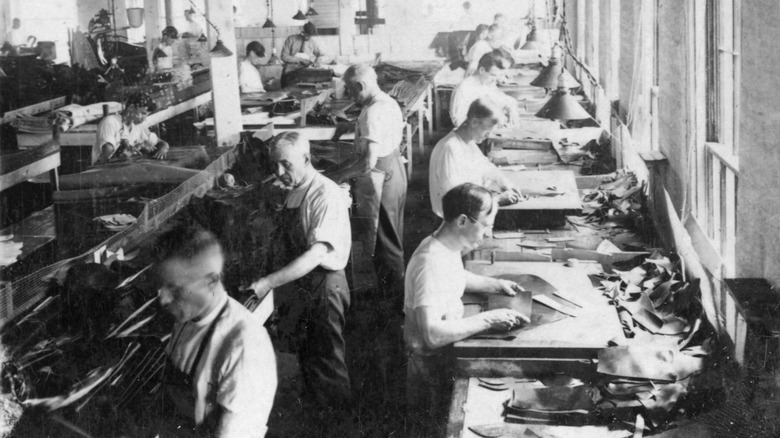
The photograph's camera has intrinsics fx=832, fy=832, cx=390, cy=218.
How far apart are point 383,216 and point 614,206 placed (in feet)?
6.17

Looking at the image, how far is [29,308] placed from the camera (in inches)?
155

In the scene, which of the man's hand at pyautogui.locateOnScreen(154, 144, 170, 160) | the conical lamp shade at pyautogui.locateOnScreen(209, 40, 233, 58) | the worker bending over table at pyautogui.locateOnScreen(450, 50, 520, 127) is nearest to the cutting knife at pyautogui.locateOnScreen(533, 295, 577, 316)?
the worker bending over table at pyautogui.locateOnScreen(450, 50, 520, 127)

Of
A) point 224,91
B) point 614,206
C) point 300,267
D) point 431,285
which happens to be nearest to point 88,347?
point 300,267

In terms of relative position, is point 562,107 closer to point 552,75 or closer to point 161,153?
point 552,75

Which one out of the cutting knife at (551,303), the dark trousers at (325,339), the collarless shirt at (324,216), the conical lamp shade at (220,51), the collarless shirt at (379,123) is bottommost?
the dark trousers at (325,339)

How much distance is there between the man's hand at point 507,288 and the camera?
4332 mm

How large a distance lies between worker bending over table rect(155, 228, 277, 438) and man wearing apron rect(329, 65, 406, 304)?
3470mm

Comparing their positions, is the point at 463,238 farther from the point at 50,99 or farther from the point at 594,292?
the point at 50,99

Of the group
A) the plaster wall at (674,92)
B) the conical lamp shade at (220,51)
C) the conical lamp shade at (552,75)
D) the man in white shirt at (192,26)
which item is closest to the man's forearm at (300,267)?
the conical lamp shade at (552,75)

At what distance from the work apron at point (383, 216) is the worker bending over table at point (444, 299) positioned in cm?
293

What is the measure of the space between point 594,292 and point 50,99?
9.42m

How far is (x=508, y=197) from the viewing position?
624 cm

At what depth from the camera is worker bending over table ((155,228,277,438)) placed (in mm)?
2977

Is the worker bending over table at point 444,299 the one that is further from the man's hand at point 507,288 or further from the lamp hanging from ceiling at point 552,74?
the lamp hanging from ceiling at point 552,74
